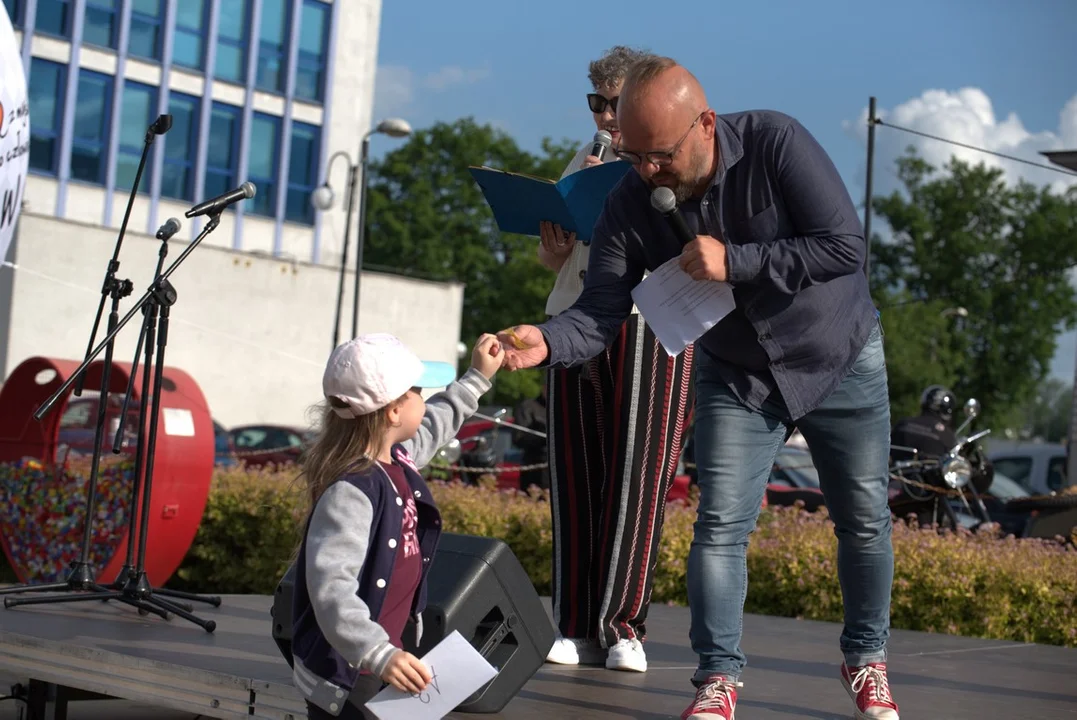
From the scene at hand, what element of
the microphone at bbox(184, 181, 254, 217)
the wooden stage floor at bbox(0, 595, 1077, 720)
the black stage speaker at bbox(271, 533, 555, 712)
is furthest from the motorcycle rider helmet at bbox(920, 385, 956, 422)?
the black stage speaker at bbox(271, 533, 555, 712)

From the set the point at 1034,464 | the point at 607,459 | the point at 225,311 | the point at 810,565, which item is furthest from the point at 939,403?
the point at 225,311

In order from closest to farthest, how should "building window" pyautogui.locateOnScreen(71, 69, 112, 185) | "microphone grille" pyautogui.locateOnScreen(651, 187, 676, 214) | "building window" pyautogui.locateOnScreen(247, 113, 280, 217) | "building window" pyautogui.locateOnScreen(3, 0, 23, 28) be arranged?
"microphone grille" pyautogui.locateOnScreen(651, 187, 676, 214)
"building window" pyautogui.locateOnScreen(3, 0, 23, 28)
"building window" pyautogui.locateOnScreen(71, 69, 112, 185)
"building window" pyautogui.locateOnScreen(247, 113, 280, 217)

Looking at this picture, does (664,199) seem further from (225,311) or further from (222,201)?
(225,311)

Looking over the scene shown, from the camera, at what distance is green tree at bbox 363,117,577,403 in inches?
1948

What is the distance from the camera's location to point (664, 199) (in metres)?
3.60

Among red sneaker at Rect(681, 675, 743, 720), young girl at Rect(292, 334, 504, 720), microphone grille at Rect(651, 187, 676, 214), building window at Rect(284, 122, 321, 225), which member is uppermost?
building window at Rect(284, 122, 321, 225)

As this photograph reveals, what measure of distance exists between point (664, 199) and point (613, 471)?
142 centimetres

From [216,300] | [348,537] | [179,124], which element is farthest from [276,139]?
[348,537]

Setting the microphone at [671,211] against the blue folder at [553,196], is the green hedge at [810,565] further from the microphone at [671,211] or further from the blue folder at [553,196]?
the microphone at [671,211]

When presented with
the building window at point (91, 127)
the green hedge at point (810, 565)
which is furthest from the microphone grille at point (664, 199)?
the building window at point (91, 127)

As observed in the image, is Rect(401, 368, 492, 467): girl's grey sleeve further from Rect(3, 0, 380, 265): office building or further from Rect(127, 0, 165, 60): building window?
Rect(127, 0, 165, 60): building window

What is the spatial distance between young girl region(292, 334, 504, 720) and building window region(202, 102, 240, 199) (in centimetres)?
3176

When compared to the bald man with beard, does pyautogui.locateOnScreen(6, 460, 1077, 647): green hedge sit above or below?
below

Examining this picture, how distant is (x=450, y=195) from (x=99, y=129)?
70.3 ft
